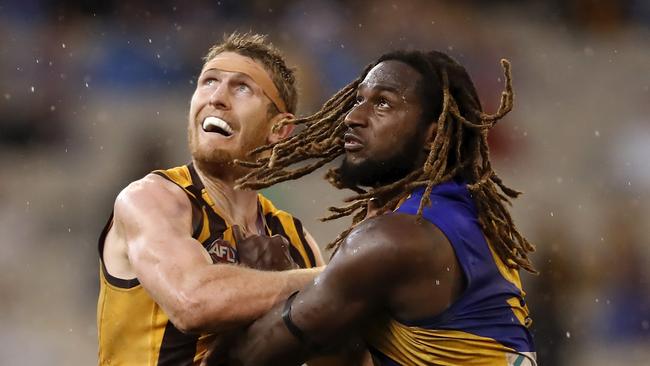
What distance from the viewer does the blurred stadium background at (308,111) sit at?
745 centimetres

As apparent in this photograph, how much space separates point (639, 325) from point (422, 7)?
122 inches

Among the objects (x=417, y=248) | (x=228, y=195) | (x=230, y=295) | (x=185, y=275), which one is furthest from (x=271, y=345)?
(x=228, y=195)

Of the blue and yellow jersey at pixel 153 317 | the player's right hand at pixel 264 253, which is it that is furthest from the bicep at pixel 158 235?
the player's right hand at pixel 264 253

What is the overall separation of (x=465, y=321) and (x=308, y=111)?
207 inches

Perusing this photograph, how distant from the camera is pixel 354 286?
2971mm

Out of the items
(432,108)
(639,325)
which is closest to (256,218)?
(432,108)

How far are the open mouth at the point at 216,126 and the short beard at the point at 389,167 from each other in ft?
2.87

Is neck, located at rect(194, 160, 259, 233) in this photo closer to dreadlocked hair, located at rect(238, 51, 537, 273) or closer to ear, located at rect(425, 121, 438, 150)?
dreadlocked hair, located at rect(238, 51, 537, 273)

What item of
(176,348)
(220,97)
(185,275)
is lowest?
(176,348)

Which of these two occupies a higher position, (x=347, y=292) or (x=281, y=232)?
(x=347, y=292)

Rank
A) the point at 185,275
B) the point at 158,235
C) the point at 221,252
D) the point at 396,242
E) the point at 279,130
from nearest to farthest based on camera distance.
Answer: the point at 396,242
the point at 185,275
the point at 158,235
the point at 221,252
the point at 279,130

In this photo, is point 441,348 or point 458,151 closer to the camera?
point 441,348

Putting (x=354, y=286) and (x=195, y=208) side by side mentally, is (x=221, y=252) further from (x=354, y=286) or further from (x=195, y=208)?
(x=354, y=286)

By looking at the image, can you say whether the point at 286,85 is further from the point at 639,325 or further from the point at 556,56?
the point at 556,56
